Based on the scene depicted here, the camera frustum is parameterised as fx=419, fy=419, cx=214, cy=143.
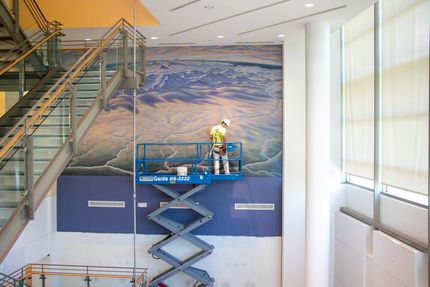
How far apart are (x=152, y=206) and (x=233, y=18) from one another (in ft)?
16.2

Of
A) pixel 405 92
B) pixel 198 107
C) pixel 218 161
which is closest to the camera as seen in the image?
pixel 405 92

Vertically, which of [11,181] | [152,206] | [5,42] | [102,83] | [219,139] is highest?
[5,42]

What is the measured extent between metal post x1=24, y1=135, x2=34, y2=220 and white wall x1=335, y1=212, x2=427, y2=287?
17.3ft

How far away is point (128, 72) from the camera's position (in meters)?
7.45

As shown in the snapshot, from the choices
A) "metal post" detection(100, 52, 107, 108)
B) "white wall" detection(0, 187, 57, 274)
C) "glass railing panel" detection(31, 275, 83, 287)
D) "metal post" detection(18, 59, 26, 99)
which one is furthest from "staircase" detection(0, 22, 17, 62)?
"glass railing panel" detection(31, 275, 83, 287)

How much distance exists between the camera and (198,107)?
33.5 feet

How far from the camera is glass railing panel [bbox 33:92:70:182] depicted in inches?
187

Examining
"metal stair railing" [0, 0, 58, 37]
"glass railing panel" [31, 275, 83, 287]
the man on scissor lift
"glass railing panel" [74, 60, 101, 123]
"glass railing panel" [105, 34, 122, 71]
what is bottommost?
"glass railing panel" [31, 275, 83, 287]

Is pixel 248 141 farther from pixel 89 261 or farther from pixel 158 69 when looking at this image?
pixel 89 261

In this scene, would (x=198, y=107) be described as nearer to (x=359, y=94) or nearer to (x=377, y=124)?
(x=359, y=94)

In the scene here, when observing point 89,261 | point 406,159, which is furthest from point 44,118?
point 89,261

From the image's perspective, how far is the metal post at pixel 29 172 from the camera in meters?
4.46

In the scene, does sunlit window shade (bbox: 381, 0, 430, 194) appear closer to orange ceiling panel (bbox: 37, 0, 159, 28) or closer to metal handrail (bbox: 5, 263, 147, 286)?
orange ceiling panel (bbox: 37, 0, 159, 28)

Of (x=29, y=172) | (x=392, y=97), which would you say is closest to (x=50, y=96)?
(x=29, y=172)
